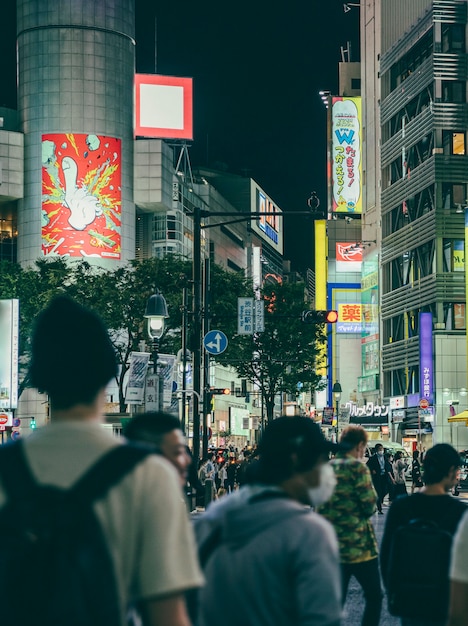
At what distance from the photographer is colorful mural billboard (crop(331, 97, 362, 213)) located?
3765 inches

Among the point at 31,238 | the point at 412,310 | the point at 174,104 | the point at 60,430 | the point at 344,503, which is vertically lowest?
the point at 344,503

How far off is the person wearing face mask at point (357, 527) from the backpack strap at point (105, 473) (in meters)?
6.17

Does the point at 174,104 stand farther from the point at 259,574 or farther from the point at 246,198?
the point at 259,574

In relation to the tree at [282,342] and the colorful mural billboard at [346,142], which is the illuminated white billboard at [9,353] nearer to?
the tree at [282,342]

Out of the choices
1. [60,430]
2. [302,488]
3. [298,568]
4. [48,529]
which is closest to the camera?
[48,529]

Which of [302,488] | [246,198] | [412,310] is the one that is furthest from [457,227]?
[246,198]

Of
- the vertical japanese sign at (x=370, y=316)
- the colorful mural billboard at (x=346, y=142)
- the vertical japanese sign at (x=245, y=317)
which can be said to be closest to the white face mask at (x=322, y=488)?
the vertical japanese sign at (x=245, y=317)

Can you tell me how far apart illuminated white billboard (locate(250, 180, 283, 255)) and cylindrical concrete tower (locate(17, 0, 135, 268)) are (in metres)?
56.5

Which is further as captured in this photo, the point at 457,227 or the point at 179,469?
the point at 457,227

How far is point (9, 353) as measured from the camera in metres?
52.3

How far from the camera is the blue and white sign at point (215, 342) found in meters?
33.2

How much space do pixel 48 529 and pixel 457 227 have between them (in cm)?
7193

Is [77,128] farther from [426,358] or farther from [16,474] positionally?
[16,474]

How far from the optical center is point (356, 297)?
356ft
